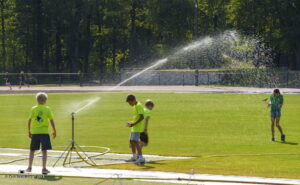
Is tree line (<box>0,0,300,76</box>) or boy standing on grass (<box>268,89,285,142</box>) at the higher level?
tree line (<box>0,0,300,76</box>)

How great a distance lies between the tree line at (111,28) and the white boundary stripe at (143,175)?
58824mm

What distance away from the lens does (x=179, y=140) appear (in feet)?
70.5

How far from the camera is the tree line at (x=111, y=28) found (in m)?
75.2

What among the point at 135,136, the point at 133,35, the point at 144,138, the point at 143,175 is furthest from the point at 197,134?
the point at 133,35

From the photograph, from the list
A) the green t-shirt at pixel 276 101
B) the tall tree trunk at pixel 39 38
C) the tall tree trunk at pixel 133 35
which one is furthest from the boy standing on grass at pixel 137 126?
the tall tree trunk at pixel 133 35

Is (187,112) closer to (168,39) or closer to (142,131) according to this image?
(142,131)

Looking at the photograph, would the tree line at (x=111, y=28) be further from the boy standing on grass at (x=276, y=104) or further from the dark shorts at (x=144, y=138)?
the dark shorts at (x=144, y=138)

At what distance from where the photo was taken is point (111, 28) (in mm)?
92375

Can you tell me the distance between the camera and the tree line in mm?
75250

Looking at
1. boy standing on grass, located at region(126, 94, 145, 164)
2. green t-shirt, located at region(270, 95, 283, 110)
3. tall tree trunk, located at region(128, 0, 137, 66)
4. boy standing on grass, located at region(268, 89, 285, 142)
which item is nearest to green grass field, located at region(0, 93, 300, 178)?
boy standing on grass, located at region(126, 94, 145, 164)

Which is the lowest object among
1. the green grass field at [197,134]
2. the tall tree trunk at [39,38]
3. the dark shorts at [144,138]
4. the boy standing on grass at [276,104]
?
the green grass field at [197,134]

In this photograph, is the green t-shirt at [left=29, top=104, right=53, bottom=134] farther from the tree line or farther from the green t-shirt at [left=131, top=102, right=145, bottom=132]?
the tree line

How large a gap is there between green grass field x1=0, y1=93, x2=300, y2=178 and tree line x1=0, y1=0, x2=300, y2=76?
120 feet

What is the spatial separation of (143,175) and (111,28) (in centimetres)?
7927
